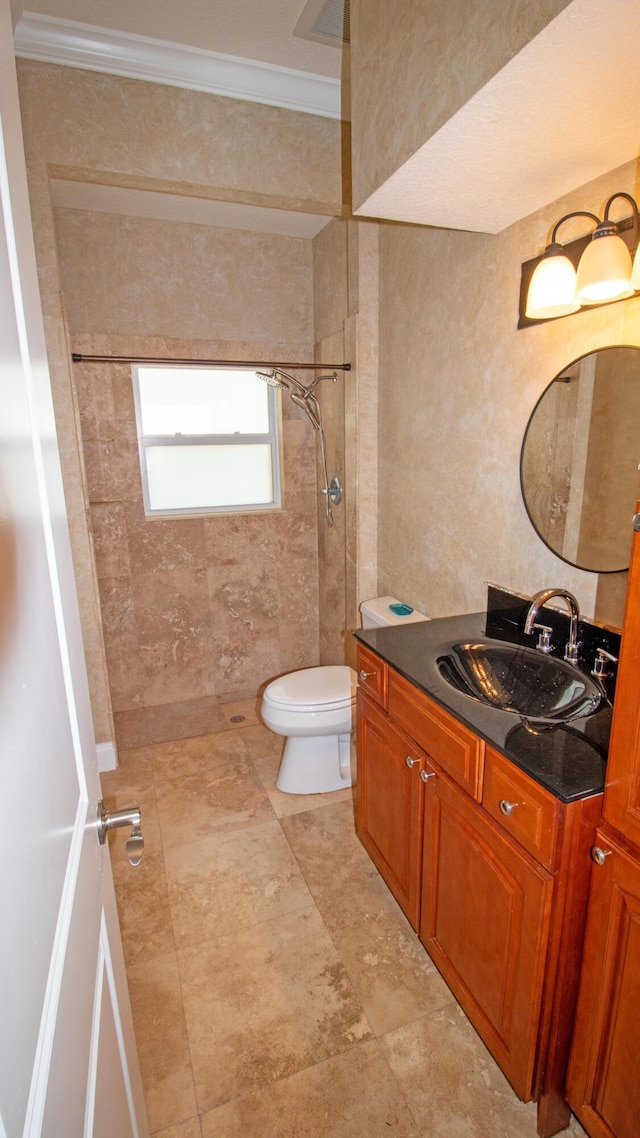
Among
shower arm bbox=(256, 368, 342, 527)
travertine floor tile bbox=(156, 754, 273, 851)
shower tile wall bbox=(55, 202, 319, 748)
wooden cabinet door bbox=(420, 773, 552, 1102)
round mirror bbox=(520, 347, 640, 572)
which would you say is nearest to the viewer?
wooden cabinet door bbox=(420, 773, 552, 1102)

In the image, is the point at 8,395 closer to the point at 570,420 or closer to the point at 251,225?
the point at 570,420

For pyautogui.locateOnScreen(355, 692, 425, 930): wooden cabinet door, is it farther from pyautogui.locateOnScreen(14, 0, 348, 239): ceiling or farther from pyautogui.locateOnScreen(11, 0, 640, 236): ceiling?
pyautogui.locateOnScreen(14, 0, 348, 239): ceiling

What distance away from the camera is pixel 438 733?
137 centimetres

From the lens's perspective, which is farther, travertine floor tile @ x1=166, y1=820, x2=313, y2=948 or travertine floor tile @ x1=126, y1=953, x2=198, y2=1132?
travertine floor tile @ x1=166, y1=820, x2=313, y2=948

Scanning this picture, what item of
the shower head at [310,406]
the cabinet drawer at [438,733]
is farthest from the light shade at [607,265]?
the shower head at [310,406]

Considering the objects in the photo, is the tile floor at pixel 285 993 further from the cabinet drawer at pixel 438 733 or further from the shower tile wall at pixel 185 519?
the shower tile wall at pixel 185 519

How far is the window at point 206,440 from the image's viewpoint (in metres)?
2.98

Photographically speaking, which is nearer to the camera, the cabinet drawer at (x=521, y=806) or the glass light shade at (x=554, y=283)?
the cabinet drawer at (x=521, y=806)

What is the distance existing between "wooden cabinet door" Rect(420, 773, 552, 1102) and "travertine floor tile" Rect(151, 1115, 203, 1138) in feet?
2.24

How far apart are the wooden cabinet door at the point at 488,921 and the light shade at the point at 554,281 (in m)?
1.24

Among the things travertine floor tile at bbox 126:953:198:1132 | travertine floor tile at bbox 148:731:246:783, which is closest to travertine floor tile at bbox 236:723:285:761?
travertine floor tile at bbox 148:731:246:783

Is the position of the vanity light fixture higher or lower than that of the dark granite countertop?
higher

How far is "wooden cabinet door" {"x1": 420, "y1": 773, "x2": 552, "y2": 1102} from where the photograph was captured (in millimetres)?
1104

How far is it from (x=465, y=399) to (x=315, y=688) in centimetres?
133
